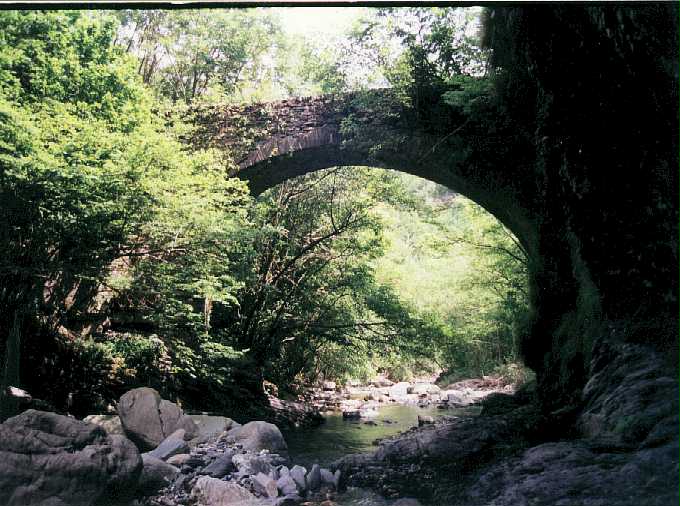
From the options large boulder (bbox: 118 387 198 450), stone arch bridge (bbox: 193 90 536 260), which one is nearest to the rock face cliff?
stone arch bridge (bbox: 193 90 536 260)

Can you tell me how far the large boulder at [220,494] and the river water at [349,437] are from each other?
2.23ft

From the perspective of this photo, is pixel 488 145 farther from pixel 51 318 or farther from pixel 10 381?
pixel 10 381

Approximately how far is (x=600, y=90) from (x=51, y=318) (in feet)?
18.8

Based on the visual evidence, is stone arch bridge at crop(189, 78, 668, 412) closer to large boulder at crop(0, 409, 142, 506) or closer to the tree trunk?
large boulder at crop(0, 409, 142, 506)

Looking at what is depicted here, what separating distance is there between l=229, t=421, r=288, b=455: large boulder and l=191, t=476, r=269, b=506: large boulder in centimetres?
155

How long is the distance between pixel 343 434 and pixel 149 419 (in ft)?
12.2

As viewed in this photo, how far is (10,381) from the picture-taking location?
16.6ft

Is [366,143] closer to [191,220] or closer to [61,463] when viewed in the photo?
[191,220]

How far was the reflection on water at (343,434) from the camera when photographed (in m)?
6.20

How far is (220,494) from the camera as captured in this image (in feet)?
11.8

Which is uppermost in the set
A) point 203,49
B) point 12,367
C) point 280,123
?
point 203,49

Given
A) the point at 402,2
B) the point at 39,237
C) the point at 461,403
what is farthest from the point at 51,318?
the point at 461,403

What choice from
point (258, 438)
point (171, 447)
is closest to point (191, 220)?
point (171, 447)

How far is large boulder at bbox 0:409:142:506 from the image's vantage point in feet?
9.44
